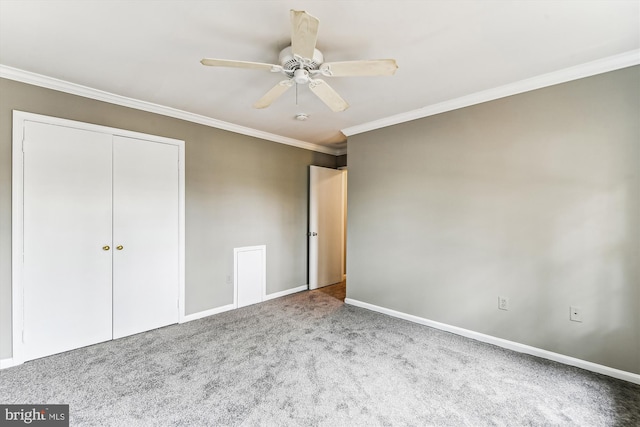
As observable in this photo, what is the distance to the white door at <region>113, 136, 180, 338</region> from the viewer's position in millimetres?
2877

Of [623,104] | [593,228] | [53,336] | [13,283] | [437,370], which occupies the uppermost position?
[623,104]

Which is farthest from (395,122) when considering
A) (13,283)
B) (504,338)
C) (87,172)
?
(13,283)

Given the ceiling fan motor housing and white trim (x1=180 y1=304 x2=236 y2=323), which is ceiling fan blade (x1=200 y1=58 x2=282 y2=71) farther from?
white trim (x1=180 y1=304 x2=236 y2=323)

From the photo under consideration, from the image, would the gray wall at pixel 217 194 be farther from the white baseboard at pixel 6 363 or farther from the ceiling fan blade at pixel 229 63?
the ceiling fan blade at pixel 229 63

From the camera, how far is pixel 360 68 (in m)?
1.72

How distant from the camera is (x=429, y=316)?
10.4ft

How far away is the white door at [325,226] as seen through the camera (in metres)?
4.71

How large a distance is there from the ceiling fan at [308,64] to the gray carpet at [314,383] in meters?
2.15

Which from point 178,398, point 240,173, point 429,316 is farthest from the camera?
point 240,173

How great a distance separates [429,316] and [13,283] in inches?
155

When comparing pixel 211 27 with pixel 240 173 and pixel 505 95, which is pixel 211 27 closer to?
pixel 240 173

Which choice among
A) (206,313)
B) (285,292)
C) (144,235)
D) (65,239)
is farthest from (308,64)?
(285,292)

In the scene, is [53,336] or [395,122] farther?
[395,122]

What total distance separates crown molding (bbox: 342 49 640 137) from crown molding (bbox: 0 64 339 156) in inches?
65.7
